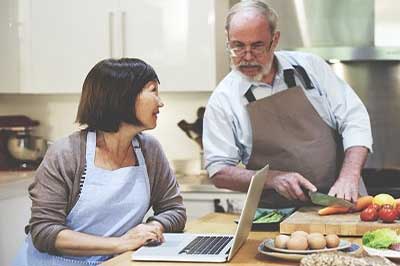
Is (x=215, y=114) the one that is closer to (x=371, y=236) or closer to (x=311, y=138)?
(x=311, y=138)

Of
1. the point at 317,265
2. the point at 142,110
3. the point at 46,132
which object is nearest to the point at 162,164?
the point at 142,110

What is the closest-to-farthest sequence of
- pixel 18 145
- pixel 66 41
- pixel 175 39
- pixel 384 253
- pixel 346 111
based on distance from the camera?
pixel 384 253 < pixel 346 111 < pixel 175 39 < pixel 66 41 < pixel 18 145

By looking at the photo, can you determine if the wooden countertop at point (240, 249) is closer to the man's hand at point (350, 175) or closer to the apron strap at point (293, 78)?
the man's hand at point (350, 175)

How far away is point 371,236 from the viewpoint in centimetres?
183

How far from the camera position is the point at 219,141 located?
2.58 meters

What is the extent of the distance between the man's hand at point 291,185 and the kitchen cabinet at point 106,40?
1539mm

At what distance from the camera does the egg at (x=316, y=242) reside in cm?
178

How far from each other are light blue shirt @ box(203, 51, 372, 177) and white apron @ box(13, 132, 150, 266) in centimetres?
51

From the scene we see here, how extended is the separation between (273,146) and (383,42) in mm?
1265

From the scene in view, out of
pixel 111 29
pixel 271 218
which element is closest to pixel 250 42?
pixel 271 218

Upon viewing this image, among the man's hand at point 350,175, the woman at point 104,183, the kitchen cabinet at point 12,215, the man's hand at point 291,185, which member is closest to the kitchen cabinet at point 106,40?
the kitchen cabinet at point 12,215

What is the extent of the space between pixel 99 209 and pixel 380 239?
750 mm

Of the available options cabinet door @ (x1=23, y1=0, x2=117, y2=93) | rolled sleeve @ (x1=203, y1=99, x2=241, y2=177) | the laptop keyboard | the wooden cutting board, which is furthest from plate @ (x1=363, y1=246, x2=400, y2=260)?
cabinet door @ (x1=23, y1=0, x2=117, y2=93)

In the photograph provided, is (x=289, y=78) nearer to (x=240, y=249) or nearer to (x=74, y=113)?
(x=240, y=249)
